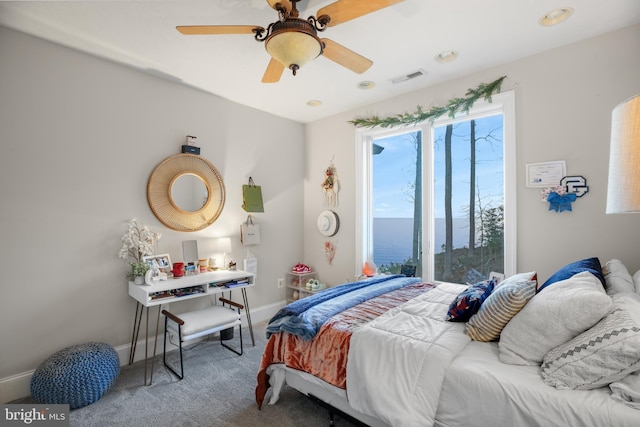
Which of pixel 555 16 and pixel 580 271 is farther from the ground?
pixel 555 16

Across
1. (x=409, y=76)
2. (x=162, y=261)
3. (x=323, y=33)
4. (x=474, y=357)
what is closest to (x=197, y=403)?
(x=162, y=261)

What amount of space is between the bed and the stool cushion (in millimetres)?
754

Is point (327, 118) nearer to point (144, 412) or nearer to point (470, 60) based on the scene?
point (470, 60)

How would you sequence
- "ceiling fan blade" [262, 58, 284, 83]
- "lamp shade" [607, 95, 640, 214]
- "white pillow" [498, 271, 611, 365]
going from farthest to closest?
1. "ceiling fan blade" [262, 58, 284, 83]
2. "white pillow" [498, 271, 611, 365]
3. "lamp shade" [607, 95, 640, 214]

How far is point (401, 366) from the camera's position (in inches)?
61.9

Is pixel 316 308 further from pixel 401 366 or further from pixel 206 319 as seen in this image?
pixel 206 319

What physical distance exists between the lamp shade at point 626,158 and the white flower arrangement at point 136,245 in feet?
10.1

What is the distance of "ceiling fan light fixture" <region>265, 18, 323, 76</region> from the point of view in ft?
5.55

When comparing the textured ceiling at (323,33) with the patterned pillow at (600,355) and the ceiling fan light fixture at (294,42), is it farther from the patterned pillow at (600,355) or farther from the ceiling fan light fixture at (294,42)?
the patterned pillow at (600,355)

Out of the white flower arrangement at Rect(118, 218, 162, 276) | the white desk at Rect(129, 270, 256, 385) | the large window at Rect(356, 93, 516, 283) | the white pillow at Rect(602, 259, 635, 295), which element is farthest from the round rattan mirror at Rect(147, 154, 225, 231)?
the white pillow at Rect(602, 259, 635, 295)

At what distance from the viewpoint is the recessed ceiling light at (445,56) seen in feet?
8.63

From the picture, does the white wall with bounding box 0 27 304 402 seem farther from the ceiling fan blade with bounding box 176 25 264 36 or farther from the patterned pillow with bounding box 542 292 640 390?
the patterned pillow with bounding box 542 292 640 390

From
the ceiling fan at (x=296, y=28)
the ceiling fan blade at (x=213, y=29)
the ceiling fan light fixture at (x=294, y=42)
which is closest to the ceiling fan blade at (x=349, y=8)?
the ceiling fan at (x=296, y=28)

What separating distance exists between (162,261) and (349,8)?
2.58m
